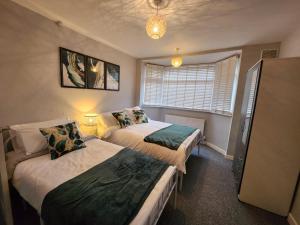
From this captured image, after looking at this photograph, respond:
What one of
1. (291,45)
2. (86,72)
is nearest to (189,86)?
(291,45)

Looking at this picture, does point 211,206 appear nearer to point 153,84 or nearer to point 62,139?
point 62,139

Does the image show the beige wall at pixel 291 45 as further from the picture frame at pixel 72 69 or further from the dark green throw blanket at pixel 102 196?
the picture frame at pixel 72 69

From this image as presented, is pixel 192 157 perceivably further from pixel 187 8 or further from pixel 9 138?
pixel 9 138

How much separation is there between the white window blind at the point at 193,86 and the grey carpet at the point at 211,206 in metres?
1.72

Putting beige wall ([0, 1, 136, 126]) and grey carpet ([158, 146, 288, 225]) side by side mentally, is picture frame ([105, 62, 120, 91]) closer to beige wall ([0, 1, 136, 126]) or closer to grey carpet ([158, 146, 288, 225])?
beige wall ([0, 1, 136, 126])

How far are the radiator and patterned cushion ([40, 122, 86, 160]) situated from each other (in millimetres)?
2918

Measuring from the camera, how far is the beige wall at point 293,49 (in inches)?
58.6

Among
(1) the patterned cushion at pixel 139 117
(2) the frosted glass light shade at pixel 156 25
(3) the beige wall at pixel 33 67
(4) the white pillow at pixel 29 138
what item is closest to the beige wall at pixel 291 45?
(2) the frosted glass light shade at pixel 156 25

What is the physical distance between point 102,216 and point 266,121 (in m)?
1.98

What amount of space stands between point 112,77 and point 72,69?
1.00 meters

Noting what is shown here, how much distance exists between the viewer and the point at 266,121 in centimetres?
161

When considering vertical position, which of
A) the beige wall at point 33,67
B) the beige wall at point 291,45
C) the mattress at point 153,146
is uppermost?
the beige wall at point 291,45

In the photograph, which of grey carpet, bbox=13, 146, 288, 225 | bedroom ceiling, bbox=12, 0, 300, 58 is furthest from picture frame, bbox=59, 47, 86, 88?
grey carpet, bbox=13, 146, 288, 225

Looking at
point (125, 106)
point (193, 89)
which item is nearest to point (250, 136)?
point (193, 89)
